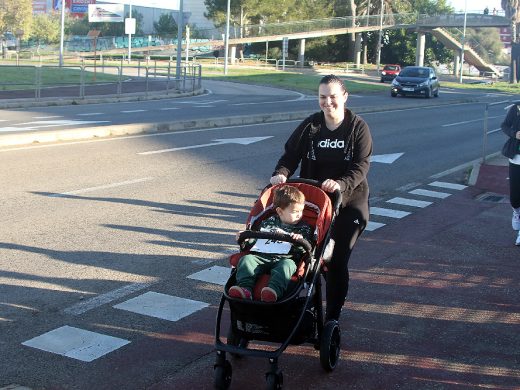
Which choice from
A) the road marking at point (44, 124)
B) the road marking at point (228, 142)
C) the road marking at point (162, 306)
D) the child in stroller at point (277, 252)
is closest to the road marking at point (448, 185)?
the road marking at point (228, 142)

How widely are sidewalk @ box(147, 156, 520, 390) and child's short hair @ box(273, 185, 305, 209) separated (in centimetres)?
107

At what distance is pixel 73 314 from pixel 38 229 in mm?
2937

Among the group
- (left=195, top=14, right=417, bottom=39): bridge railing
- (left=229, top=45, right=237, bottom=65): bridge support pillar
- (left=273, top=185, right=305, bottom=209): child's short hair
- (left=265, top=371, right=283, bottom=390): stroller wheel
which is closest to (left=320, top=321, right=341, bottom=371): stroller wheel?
(left=265, top=371, right=283, bottom=390): stroller wheel

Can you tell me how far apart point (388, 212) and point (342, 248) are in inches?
213

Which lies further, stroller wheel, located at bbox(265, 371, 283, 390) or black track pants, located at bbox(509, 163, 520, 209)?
black track pants, located at bbox(509, 163, 520, 209)

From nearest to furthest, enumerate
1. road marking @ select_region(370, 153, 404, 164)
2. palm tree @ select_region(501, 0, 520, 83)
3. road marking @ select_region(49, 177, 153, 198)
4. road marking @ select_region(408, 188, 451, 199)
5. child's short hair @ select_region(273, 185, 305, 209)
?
child's short hair @ select_region(273, 185, 305, 209)
road marking @ select_region(49, 177, 153, 198)
road marking @ select_region(408, 188, 451, 199)
road marking @ select_region(370, 153, 404, 164)
palm tree @ select_region(501, 0, 520, 83)

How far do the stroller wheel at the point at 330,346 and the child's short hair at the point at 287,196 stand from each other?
→ 806mm

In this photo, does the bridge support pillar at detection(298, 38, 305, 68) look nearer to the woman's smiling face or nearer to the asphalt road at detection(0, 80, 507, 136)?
the asphalt road at detection(0, 80, 507, 136)

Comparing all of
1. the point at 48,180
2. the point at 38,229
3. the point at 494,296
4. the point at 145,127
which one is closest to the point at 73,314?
the point at 38,229

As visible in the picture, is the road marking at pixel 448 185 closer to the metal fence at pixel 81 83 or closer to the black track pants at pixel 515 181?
the black track pants at pixel 515 181

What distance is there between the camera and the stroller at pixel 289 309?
183 inches

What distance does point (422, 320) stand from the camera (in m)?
6.28

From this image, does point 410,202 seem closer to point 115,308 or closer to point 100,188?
point 100,188

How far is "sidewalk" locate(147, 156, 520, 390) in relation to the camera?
506 cm
